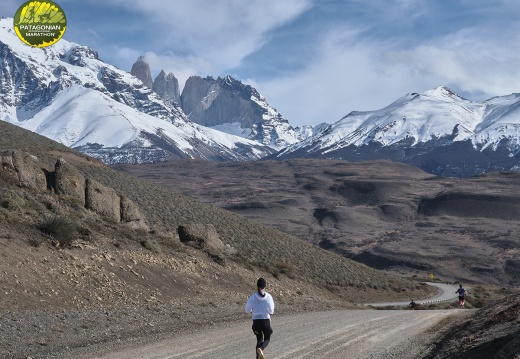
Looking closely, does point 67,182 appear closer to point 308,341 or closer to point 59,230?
point 59,230

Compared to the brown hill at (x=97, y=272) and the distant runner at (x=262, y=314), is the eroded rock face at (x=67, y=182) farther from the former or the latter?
the distant runner at (x=262, y=314)

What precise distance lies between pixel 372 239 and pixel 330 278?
90379 mm

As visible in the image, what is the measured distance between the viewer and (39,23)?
1516 inches

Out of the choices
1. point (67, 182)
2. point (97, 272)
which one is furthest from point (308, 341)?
point (67, 182)

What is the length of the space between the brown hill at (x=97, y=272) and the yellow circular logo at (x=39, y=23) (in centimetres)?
652

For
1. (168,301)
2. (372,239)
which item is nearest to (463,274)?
(372,239)

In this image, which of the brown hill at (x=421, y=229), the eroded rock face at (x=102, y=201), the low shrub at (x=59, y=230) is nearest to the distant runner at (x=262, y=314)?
the low shrub at (x=59, y=230)

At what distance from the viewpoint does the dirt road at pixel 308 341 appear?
17.4 m

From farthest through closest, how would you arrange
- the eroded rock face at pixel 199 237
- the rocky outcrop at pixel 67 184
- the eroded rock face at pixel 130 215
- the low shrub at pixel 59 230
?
the eroded rock face at pixel 130 215
the eroded rock face at pixel 199 237
the rocky outcrop at pixel 67 184
the low shrub at pixel 59 230

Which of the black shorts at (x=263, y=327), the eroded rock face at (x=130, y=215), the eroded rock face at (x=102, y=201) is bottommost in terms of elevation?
the black shorts at (x=263, y=327)

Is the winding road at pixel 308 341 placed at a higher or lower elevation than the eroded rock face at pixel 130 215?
lower

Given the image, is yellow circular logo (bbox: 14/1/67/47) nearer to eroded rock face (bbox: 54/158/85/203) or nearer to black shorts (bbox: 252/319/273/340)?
eroded rock face (bbox: 54/158/85/203)

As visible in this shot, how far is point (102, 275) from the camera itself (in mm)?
26062

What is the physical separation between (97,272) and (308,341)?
990cm
